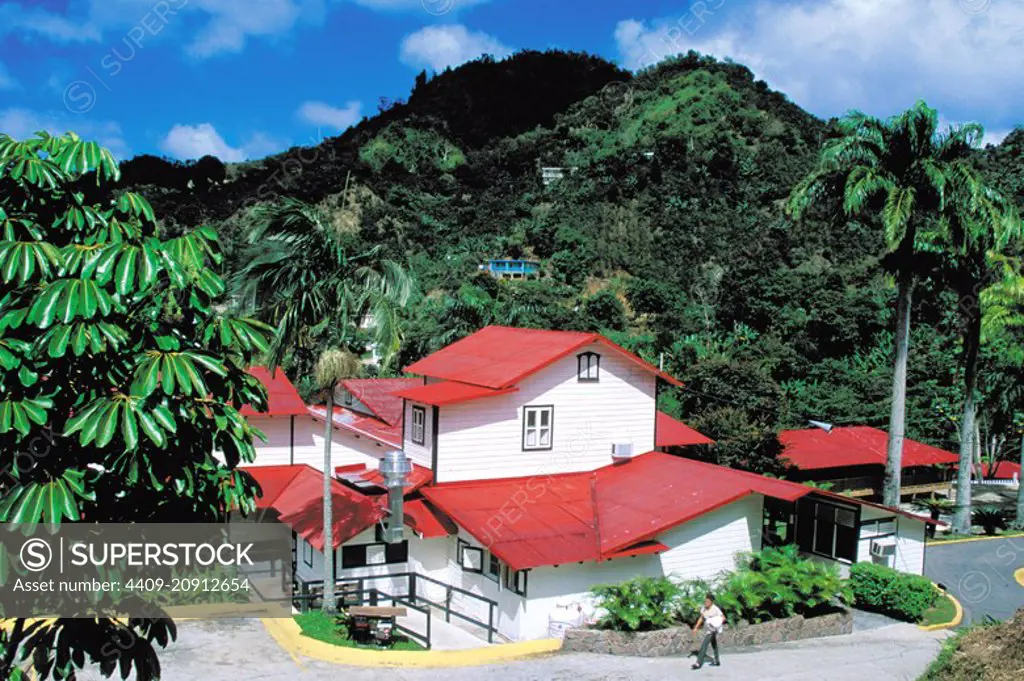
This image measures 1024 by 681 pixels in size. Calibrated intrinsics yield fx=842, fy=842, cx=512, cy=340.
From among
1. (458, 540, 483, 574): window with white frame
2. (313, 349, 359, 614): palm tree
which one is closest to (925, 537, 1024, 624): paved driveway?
(458, 540, 483, 574): window with white frame

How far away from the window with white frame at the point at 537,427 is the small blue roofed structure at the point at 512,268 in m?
58.2

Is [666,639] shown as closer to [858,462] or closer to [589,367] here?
[589,367]

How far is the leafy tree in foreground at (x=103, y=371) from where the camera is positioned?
16.8 ft

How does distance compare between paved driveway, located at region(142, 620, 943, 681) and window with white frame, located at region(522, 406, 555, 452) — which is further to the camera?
window with white frame, located at region(522, 406, 555, 452)

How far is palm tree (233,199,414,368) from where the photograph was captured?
18.7 metres

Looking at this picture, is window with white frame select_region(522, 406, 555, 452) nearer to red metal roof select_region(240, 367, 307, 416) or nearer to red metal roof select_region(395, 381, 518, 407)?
red metal roof select_region(395, 381, 518, 407)

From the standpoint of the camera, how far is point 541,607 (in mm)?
19703

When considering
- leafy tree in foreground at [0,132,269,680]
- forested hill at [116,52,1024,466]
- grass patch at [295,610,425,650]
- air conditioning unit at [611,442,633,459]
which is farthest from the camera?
forested hill at [116,52,1024,466]

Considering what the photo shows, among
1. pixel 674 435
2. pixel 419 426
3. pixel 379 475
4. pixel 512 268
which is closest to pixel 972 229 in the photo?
pixel 674 435

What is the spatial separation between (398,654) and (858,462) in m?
29.2

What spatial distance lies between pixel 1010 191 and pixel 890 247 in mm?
58244

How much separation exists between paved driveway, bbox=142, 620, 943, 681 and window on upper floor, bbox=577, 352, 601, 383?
8.94m

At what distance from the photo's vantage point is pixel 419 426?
24250mm

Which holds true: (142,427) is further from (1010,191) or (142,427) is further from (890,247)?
(1010,191)
